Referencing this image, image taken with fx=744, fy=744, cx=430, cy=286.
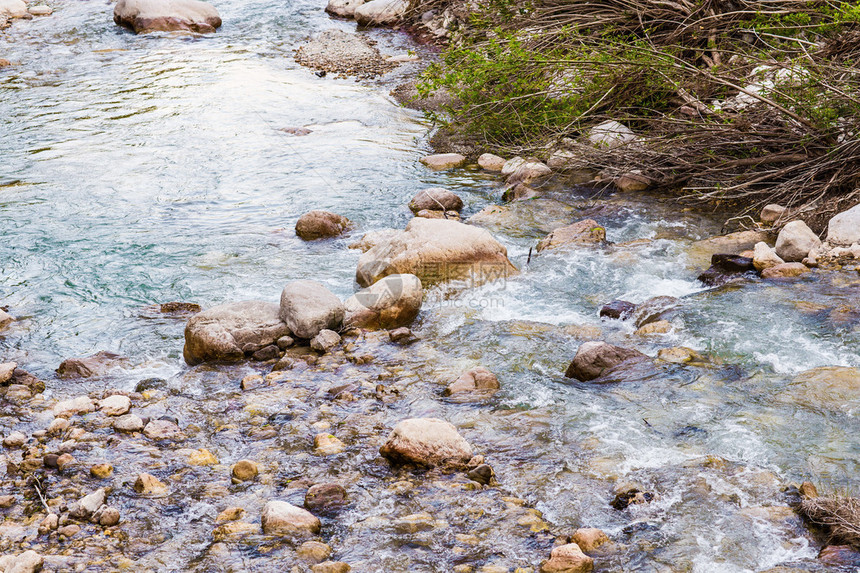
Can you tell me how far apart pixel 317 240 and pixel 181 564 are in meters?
4.55

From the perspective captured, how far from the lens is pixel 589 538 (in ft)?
11.3

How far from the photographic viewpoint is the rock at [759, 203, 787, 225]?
23.6 feet

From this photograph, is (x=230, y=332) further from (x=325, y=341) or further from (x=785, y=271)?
(x=785, y=271)

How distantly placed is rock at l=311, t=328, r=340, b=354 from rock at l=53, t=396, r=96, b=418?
1.58 metres

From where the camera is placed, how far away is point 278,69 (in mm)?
14039

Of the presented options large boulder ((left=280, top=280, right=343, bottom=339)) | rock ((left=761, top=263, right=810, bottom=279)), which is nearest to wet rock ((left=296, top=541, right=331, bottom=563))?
large boulder ((left=280, top=280, right=343, bottom=339))

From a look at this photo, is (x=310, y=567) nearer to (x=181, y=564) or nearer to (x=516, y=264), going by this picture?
(x=181, y=564)

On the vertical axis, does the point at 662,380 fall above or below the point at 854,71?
below

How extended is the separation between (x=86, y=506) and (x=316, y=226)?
4323 mm

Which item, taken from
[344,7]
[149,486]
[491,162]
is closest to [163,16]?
[344,7]

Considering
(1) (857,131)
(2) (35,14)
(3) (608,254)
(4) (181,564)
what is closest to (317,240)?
(3) (608,254)

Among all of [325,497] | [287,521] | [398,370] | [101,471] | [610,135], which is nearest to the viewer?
[287,521]

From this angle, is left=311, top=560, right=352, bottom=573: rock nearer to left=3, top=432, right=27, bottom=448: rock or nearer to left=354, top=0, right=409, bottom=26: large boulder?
left=3, top=432, right=27, bottom=448: rock

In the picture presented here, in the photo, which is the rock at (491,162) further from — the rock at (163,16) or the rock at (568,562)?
the rock at (163,16)
